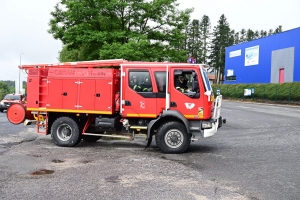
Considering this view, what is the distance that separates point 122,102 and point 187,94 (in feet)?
6.31

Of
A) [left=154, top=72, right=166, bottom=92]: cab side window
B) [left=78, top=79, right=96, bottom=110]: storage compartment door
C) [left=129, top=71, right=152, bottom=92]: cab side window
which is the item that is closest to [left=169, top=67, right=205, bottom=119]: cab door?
[left=154, top=72, right=166, bottom=92]: cab side window

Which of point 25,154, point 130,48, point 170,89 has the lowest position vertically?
point 25,154

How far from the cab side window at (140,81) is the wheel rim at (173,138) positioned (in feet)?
4.52

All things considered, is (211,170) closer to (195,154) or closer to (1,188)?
(195,154)

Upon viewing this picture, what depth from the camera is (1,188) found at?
6.10 meters

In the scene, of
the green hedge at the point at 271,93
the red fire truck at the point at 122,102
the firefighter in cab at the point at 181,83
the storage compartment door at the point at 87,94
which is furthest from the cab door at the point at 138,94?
the green hedge at the point at 271,93

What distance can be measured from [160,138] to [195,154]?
3.54ft

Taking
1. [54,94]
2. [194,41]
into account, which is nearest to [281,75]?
[194,41]

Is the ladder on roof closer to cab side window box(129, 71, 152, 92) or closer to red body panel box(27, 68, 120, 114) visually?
red body panel box(27, 68, 120, 114)

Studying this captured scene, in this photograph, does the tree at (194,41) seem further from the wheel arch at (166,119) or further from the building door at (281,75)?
the wheel arch at (166,119)

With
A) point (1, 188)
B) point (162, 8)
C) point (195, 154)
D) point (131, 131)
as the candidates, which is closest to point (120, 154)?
point (131, 131)

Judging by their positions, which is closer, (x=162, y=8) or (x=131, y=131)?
(x=131, y=131)

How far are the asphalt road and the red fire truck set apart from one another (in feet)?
1.99

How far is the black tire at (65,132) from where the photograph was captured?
1074 cm
